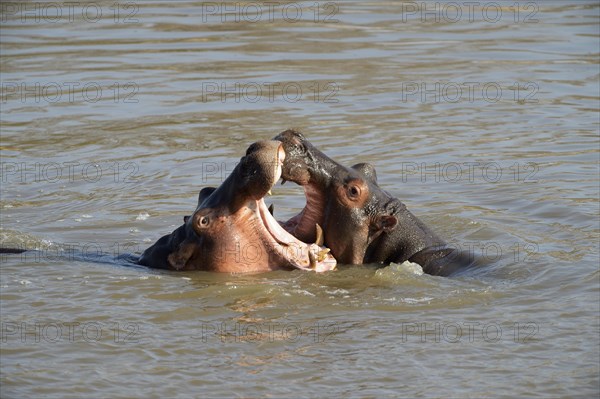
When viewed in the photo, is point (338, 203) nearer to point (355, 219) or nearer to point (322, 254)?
point (355, 219)

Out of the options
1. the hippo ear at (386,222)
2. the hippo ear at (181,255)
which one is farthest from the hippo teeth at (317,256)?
the hippo ear at (181,255)

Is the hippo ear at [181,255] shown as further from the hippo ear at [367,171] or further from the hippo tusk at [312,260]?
the hippo ear at [367,171]

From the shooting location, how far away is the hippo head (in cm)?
829

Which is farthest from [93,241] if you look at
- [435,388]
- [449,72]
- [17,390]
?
[449,72]

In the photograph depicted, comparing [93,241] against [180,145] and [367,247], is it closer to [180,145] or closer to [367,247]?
[367,247]

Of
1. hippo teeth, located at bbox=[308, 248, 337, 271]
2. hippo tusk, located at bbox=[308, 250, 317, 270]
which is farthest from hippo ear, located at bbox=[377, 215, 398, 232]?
hippo tusk, located at bbox=[308, 250, 317, 270]

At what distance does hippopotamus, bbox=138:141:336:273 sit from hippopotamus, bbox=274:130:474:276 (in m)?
0.15

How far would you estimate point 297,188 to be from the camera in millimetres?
12242

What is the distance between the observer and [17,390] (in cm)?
680

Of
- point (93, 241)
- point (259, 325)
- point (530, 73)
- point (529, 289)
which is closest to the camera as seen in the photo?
point (259, 325)

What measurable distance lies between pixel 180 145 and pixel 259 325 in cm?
648

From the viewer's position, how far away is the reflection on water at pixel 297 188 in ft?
23.6

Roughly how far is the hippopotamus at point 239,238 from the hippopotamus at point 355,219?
149 millimetres

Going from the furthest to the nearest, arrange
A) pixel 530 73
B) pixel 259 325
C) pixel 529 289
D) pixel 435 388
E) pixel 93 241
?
pixel 530 73
pixel 93 241
pixel 529 289
pixel 259 325
pixel 435 388
